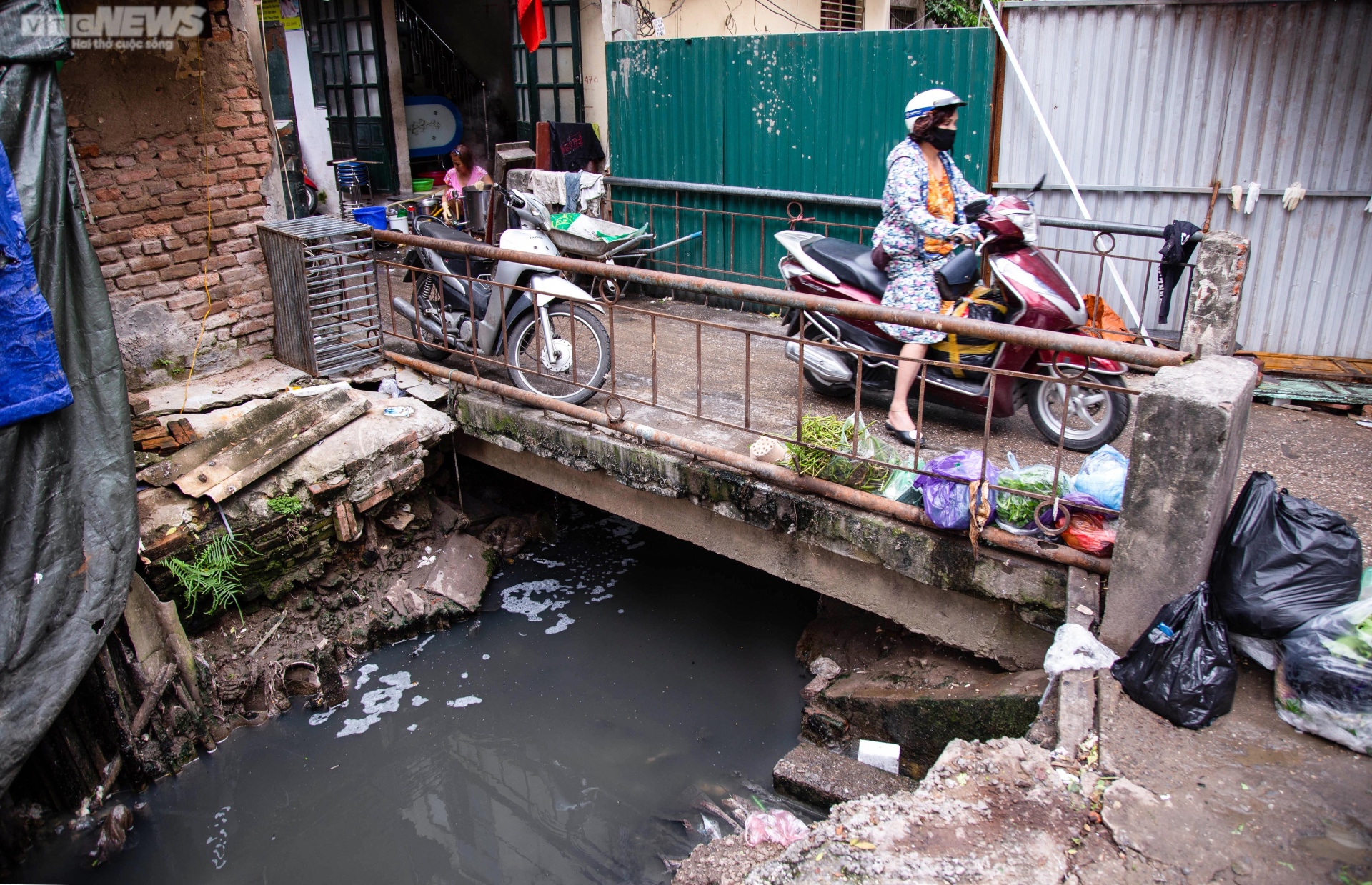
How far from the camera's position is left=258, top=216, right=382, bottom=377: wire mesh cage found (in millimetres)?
5844

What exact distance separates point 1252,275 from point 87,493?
7069 millimetres

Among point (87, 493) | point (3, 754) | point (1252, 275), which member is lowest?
point (3, 754)

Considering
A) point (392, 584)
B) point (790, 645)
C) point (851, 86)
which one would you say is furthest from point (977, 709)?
point (851, 86)

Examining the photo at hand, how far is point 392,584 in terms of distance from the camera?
18.9ft

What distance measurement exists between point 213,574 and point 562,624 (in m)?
1.99

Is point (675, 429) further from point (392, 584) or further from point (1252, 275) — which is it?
point (1252, 275)

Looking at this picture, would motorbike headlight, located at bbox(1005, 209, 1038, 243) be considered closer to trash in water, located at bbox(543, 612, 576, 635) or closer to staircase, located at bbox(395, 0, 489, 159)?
trash in water, located at bbox(543, 612, 576, 635)

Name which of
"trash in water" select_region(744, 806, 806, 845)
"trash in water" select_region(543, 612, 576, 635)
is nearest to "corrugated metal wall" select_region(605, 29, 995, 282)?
"trash in water" select_region(543, 612, 576, 635)

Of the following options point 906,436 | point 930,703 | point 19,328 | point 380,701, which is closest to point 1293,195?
point 906,436

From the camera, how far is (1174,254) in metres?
5.38

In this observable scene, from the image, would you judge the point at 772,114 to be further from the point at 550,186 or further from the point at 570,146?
the point at 570,146

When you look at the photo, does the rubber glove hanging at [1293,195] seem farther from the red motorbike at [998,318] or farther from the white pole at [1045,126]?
the red motorbike at [998,318]

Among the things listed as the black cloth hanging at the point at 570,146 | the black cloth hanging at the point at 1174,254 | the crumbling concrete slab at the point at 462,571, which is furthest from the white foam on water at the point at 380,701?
the black cloth hanging at the point at 570,146

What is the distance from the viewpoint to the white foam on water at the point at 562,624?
5625mm
